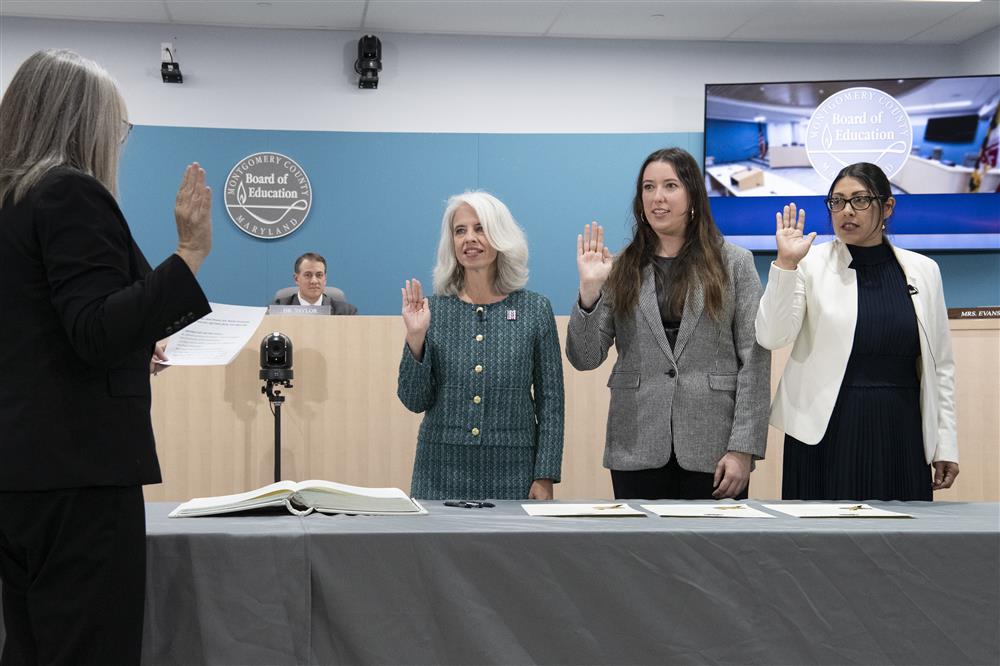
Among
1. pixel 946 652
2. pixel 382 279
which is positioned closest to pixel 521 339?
pixel 946 652

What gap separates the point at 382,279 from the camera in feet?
22.4

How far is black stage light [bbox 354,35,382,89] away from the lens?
6.52 m

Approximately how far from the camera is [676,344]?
2381 millimetres

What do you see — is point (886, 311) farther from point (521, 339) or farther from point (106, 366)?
point (106, 366)

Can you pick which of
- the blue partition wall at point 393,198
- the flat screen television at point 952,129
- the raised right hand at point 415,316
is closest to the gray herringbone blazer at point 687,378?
the raised right hand at point 415,316

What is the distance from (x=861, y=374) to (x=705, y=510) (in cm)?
81

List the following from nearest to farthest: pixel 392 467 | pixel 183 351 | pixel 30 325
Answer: pixel 30 325 < pixel 183 351 < pixel 392 467

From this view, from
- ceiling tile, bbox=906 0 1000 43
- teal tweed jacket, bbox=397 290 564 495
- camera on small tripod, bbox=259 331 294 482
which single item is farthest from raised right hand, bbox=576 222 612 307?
ceiling tile, bbox=906 0 1000 43

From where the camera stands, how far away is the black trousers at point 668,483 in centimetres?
235

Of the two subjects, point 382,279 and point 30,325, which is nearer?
point 30,325

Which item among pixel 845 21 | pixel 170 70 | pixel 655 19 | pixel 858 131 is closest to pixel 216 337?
pixel 170 70

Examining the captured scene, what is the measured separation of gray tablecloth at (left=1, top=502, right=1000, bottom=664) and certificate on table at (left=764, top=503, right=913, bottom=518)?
122 mm

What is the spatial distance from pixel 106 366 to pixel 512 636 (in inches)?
28.9

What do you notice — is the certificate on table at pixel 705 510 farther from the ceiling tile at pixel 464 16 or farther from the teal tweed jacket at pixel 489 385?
the ceiling tile at pixel 464 16
